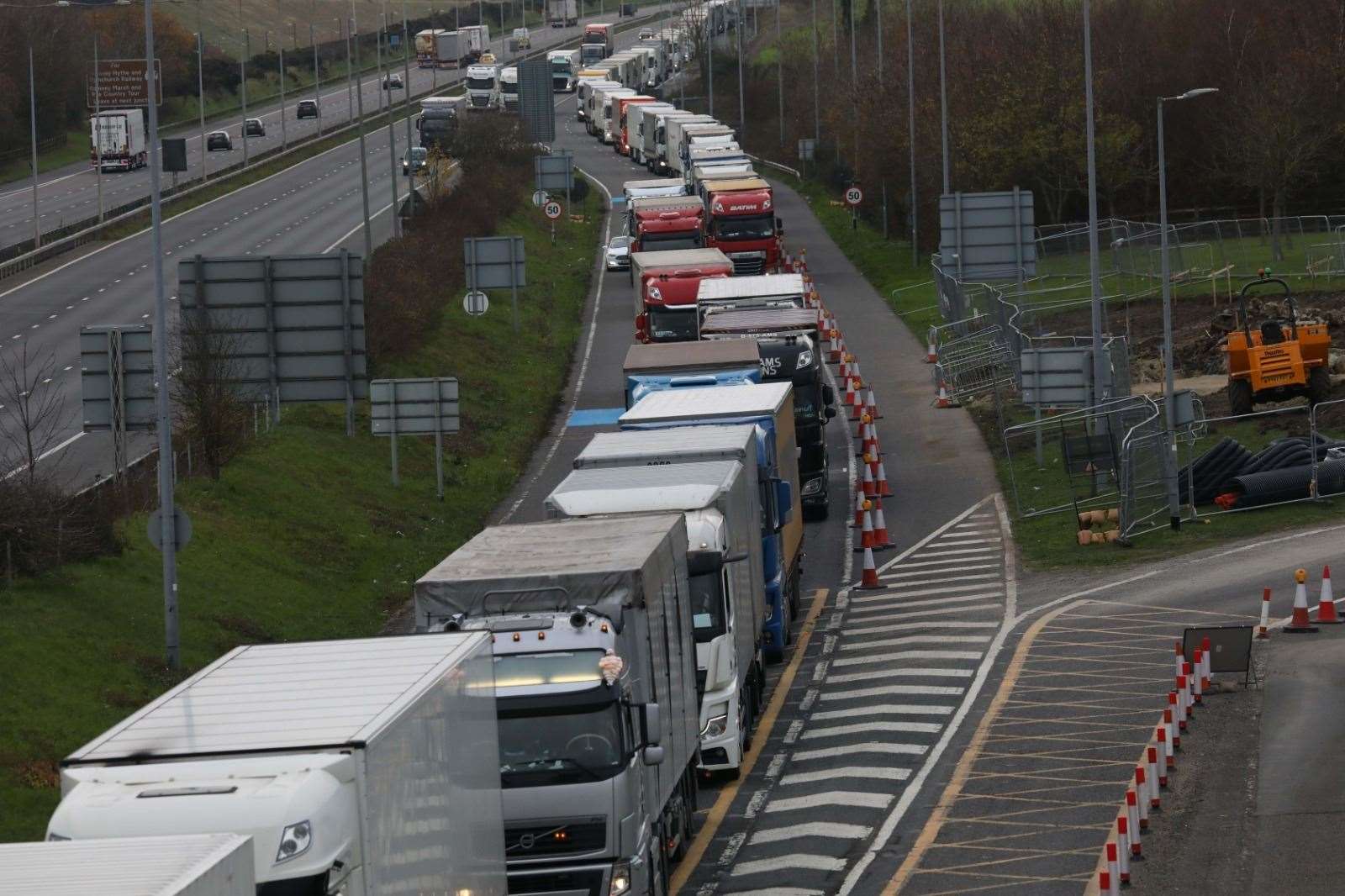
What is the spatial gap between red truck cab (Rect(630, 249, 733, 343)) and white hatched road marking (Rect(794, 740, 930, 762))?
2422 cm

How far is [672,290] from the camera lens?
171ft

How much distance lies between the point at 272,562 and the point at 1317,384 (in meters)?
21.7

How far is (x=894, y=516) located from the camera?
1513 inches

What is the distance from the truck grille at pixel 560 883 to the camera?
1589cm

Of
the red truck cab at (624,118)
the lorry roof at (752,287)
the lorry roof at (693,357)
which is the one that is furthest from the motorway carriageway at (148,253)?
the red truck cab at (624,118)

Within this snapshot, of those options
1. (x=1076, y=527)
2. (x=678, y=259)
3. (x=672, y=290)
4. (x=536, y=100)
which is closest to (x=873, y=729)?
(x=1076, y=527)

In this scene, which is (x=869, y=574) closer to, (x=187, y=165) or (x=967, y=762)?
(x=967, y=762)

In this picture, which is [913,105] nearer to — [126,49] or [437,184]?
[437,184]

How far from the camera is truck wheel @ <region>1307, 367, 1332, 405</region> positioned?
139 feet

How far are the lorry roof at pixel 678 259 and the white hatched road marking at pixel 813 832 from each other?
3391 cm

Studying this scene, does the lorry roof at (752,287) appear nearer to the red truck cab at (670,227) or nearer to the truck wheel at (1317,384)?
the truck wheel at (1317,384)

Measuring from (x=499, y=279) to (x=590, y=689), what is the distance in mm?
36742

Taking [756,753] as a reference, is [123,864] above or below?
above

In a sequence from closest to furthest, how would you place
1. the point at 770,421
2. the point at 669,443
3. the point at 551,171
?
the point at 669,443 < the point at 770,421 < the point at 551,171
